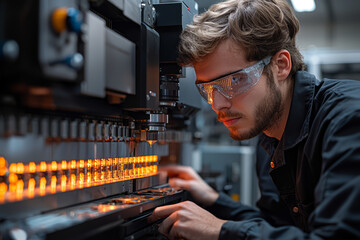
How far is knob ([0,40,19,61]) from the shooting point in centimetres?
67

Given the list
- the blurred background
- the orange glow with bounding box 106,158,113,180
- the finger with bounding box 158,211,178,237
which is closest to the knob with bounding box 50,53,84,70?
the orange glow with bounding box 106,158,113,180

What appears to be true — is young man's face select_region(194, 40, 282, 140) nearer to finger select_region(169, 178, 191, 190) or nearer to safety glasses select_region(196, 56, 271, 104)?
safety glasses select_region(196, 56, 271, 104)

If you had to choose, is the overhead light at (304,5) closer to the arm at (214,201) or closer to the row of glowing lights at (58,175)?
the arm at (214,201)

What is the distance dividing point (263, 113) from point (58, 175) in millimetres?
822

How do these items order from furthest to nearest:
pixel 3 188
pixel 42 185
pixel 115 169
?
pixel 115 169, pixel 42 185, pixel 3 188

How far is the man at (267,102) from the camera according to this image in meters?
1.13

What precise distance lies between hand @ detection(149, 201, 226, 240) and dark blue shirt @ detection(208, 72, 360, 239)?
5cm

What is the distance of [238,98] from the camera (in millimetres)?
1371

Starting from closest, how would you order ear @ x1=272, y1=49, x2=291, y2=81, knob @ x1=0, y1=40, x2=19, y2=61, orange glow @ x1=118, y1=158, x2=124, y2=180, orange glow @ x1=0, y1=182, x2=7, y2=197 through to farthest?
1. knob @ x1=0, y1=40, x2=19, y2=61
2. orange glow @ x1=0, y1=182, x2=7, y2=197
3. orange glow @ x1=118, y1=158, x2=124, y2=180
4. ear @ x1=272, y1=49, x2=291, y2=81

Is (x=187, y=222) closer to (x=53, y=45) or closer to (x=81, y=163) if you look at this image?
(x=81, y=163)

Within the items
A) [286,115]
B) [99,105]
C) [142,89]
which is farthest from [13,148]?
[286,115]

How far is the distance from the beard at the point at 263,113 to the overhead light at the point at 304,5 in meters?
2.54

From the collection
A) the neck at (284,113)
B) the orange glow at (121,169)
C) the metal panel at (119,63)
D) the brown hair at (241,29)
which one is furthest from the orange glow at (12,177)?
the neck at (284,113)

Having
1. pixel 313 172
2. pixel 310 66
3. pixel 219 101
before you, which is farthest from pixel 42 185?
pixel 310 66
